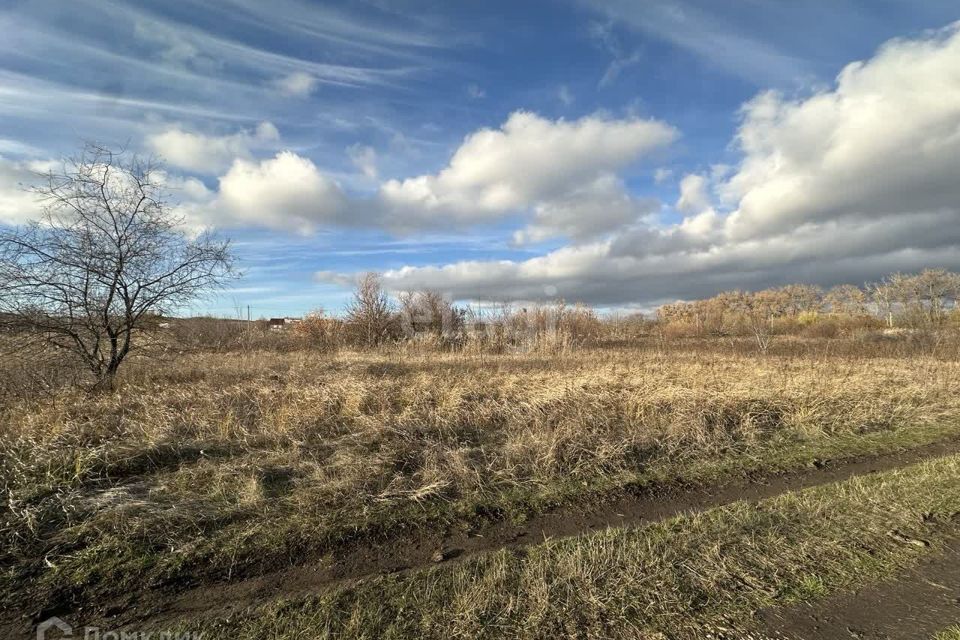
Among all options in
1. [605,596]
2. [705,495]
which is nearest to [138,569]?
[605,596]

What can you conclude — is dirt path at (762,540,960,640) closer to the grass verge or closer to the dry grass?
the grass verge

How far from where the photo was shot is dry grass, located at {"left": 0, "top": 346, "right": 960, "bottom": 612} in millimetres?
3928

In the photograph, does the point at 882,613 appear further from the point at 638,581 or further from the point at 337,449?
the point at 337,449

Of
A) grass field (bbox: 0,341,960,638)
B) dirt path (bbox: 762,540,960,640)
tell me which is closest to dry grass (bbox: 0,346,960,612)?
grass field (bbox: 0,341,960,638)

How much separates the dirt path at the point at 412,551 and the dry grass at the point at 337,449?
261 mm

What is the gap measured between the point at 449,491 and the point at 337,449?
1.88 m

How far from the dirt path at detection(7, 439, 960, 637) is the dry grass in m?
0.26

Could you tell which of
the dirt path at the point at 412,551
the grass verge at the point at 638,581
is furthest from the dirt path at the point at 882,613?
the dirt path at the point at 412,551

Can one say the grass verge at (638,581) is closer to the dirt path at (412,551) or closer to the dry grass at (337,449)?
the dirt path at (412,551)

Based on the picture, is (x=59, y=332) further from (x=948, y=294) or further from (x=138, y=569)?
(x=948, y=294)

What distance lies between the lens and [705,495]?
5.29 m

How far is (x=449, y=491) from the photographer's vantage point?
5.13 metres

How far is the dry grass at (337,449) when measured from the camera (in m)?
3.93

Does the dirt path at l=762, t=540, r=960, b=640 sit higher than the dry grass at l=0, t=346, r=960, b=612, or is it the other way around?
the dry grass at l=0, t=346, r=960, b=612
